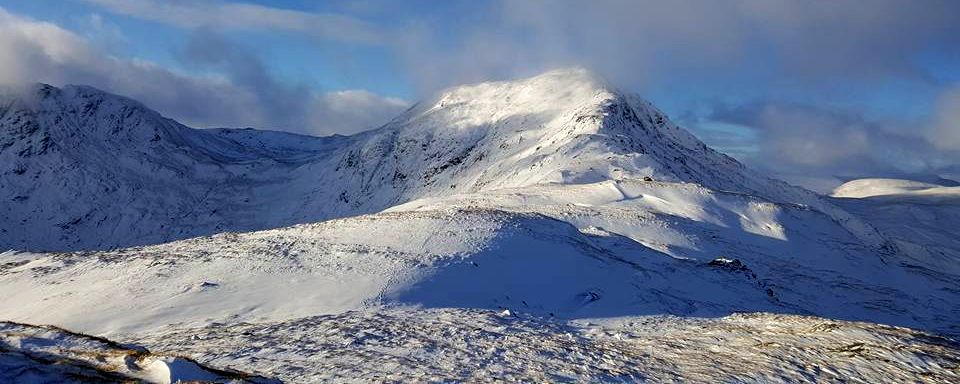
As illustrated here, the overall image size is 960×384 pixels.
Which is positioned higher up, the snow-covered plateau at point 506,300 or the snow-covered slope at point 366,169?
the snow-covered slope at point 366,169

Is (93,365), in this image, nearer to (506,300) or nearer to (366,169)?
(506,300)

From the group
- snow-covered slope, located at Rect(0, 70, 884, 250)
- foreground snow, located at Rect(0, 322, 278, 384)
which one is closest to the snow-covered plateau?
foreground snow, located at Rect(0, 322, 278, 384)

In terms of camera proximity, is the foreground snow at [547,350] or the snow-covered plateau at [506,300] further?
the snow-covered plateau at [506,300]

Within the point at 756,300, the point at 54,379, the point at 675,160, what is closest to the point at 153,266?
the point at 54,379

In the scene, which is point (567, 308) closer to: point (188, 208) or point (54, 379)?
point (54, 379)

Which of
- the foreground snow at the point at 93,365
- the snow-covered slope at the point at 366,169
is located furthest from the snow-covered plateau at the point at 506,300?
the snow-covered slope at the point at 366,169

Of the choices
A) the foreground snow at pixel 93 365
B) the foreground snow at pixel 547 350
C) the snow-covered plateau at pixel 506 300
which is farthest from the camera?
the snow-covered plateau at pixel 506 300

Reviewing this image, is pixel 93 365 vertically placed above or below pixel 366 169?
below

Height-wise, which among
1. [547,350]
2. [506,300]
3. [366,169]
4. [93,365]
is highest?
[366,169]

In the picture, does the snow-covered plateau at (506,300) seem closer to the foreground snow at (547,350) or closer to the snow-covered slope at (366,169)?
the foreground snow at (547,350)

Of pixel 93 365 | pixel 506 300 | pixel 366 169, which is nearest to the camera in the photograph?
pixel 93 365

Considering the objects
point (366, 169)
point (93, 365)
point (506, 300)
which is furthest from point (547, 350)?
point (366, 169)
